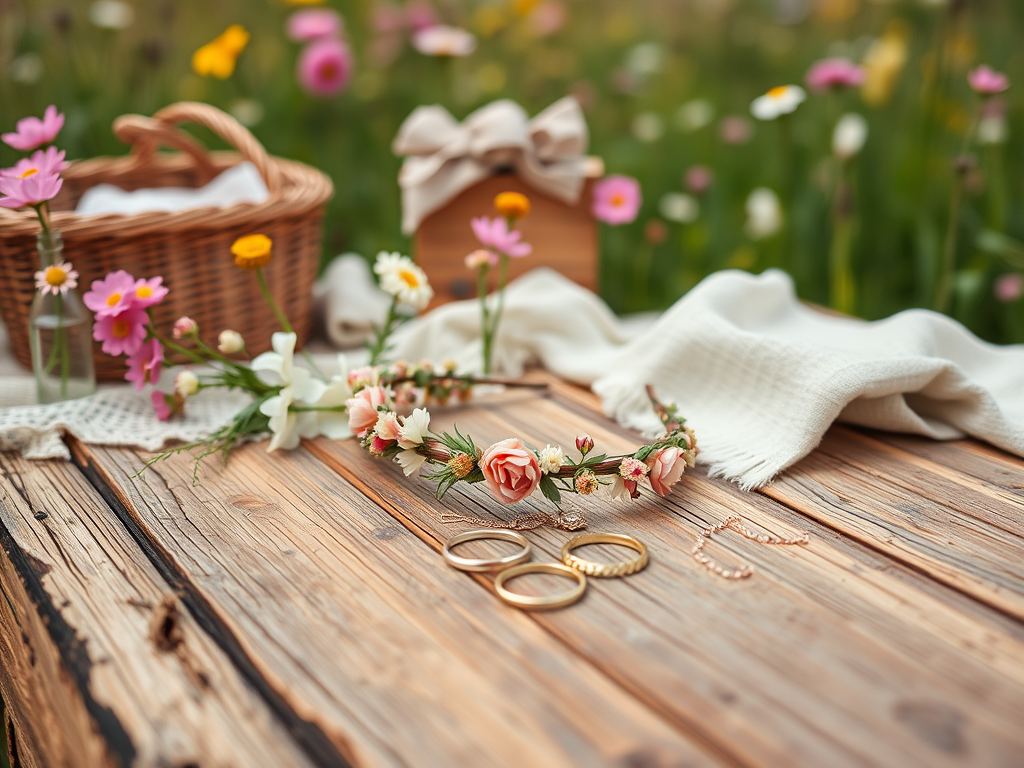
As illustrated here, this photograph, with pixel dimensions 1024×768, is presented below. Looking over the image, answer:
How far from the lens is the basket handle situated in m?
1.34

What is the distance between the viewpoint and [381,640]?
2.34 feet

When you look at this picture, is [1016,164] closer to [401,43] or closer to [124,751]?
[401,43]

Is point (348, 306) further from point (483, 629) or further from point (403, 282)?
point (483, 629)

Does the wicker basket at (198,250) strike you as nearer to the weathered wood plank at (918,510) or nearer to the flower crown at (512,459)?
the flower crown at (512,459)

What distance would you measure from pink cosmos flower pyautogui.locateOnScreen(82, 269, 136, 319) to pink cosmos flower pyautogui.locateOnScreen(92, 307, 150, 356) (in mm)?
12

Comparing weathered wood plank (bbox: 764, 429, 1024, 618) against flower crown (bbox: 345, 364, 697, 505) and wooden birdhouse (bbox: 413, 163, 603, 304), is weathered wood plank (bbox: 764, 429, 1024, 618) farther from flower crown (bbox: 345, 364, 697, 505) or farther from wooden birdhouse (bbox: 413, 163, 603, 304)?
wooden birdhouse (bbox: 413, 163, 603, 304)

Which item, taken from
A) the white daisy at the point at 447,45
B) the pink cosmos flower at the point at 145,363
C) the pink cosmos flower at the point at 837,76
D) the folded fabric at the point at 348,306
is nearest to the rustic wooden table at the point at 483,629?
the pink cosmos flower at the point at 145,363

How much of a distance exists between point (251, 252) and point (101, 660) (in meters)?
0.51

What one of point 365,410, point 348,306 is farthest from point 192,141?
point 365,410

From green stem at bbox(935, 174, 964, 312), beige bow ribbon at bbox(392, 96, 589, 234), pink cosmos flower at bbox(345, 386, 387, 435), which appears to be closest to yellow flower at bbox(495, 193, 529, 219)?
beige bow ribbon at bbox(392, 96, 589, 234)

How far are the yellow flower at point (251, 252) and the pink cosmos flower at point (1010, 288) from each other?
1.20m

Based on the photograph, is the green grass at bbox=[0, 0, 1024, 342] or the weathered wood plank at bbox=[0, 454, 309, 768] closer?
the weathered wood plank at bbox=[0, 454, 309, 768]

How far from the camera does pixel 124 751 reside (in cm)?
61

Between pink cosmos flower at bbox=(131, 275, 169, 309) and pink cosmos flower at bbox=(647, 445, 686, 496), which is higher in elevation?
pink cosmos flower at bbox=(131, 275, 169, 309)
